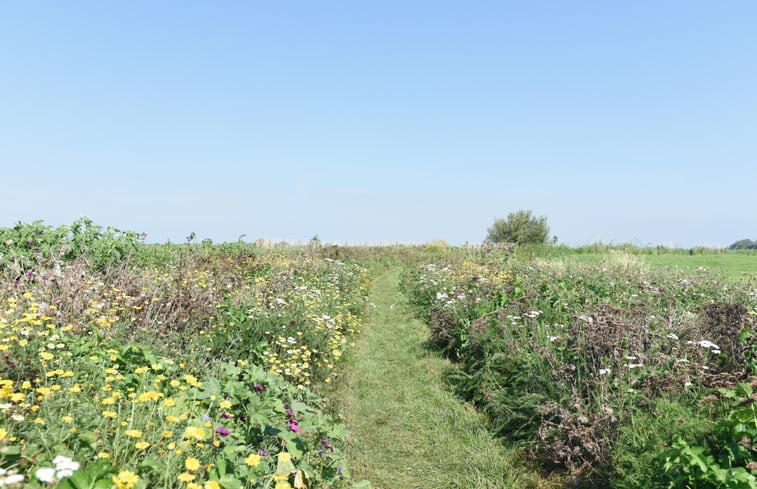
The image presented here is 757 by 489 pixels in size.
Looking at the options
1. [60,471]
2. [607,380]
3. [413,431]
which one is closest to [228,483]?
[60,471]

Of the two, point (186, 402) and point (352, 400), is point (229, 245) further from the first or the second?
point (186, 402)

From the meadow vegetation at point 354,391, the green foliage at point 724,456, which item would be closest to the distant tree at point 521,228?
the meadow vegetation at point 354,391

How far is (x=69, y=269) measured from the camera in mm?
6551

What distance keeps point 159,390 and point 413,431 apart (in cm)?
298

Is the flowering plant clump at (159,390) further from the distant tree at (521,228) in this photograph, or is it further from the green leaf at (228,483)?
the distant tree at (521,228)

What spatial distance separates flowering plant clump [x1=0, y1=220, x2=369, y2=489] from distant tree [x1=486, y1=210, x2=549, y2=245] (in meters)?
35.7

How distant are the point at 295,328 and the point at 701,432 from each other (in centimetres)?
521

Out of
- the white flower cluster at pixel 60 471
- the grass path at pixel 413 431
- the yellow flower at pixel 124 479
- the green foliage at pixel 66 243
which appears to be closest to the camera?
the white flower cluster at pixel 60 471

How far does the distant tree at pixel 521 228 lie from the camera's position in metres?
41.3

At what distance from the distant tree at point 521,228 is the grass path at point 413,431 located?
34.7 m

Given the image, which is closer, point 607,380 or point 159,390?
point 159,390

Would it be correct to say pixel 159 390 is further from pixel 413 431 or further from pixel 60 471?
pixel 413 431

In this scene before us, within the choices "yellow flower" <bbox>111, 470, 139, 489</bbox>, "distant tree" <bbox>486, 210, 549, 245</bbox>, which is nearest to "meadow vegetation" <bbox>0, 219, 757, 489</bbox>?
"yellow flower" <bbox>111, 470, 139, 489</bbox>

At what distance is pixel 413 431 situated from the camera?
5449mm
